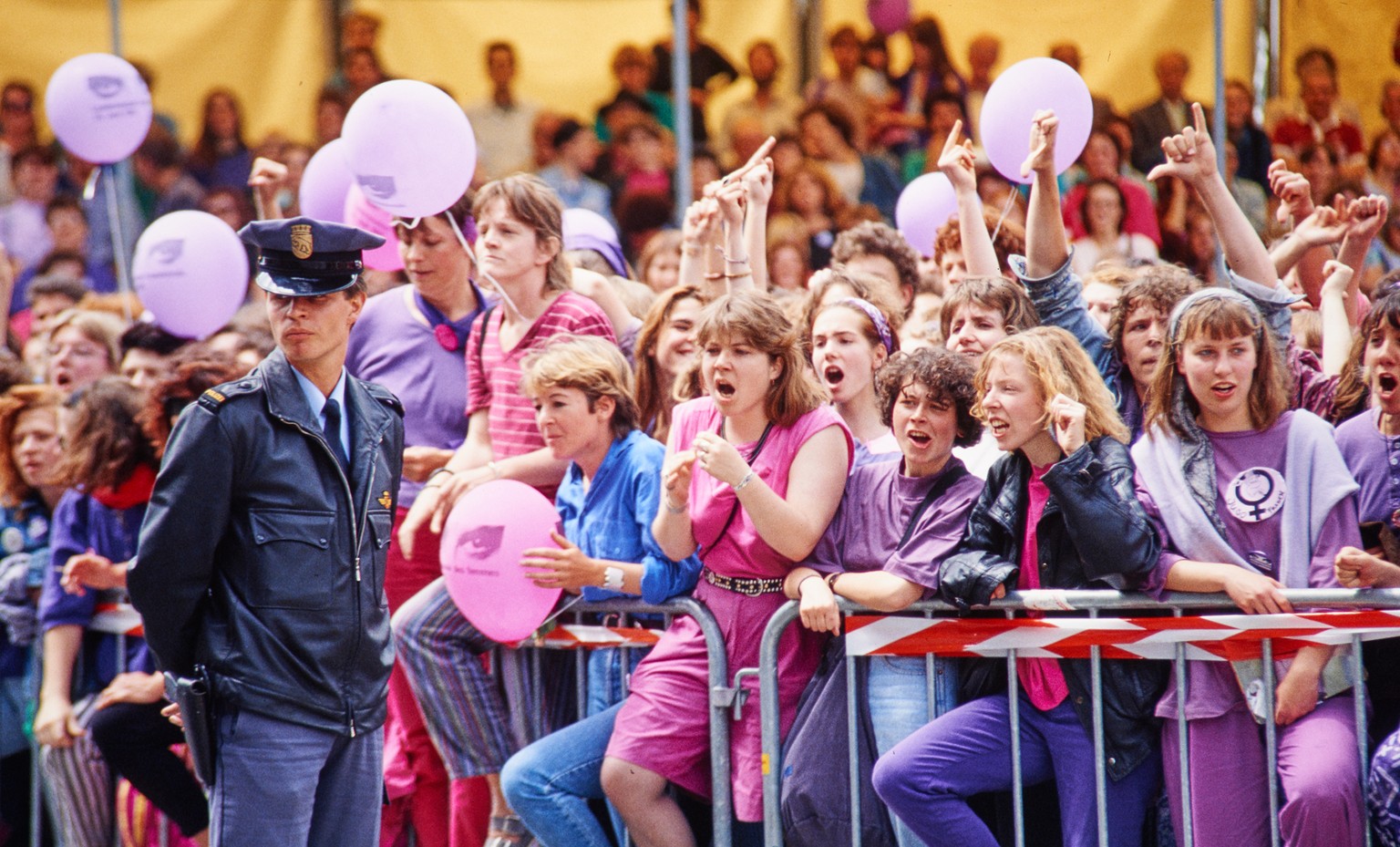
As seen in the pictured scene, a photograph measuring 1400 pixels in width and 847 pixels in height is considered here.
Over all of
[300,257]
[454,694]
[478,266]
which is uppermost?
[478,266]

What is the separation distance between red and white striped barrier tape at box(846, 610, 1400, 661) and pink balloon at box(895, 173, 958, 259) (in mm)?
2444

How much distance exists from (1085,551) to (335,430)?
1.83 m

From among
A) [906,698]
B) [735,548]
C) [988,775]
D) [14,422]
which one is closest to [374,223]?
[14,422]

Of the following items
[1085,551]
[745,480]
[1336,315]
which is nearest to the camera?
[1085,551]

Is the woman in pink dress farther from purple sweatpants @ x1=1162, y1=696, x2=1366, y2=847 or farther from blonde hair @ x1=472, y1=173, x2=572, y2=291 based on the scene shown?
purple sweatpants @ x1=1162, y1=696, x2=1366, y2=847

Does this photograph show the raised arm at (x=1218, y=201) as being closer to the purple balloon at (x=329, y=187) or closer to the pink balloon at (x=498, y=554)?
the pink balloon at (x=498, y=554)

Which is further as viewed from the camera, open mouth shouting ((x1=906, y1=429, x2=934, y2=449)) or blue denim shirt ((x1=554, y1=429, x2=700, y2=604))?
blue denim shirt ((x1=554, y1=429, x2=700, y2=604))

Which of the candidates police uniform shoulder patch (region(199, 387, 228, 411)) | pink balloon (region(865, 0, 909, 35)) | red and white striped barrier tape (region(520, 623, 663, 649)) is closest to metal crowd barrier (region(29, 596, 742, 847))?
red and white striped barrier tape (region(520, 623, 663, 649))

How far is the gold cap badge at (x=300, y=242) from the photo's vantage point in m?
3.68

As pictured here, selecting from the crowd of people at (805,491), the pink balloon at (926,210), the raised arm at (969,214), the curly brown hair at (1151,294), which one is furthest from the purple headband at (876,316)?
the pink balloon at (926,210)

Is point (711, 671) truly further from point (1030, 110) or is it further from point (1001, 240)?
point (1030, 110)

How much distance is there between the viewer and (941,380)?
4.16 metres

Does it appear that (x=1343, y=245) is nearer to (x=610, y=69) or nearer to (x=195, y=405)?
(x=195, y=405)

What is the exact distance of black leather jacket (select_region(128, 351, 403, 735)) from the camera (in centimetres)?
346
